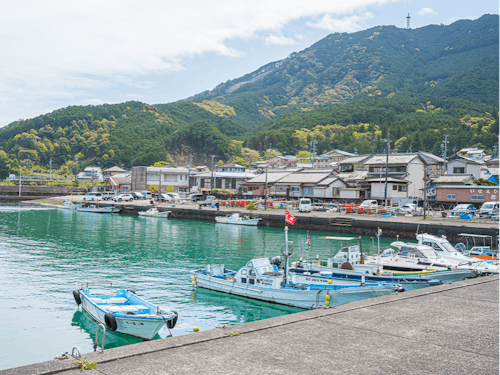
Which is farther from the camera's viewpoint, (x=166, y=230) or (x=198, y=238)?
(x=166, y=230)

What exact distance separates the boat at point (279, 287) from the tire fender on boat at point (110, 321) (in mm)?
6508

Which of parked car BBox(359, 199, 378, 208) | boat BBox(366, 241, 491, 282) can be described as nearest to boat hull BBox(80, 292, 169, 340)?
boat BBox(366, 241, 491, 282)

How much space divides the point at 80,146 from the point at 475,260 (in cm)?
13263

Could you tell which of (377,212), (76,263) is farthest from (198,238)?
(377,212)

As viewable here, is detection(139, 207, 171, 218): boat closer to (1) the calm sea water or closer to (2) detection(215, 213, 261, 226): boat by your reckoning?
(1) the calm sea water

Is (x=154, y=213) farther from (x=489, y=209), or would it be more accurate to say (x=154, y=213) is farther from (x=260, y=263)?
(x=489, y=209)

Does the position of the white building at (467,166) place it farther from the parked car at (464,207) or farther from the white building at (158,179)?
the white building at (158,179)

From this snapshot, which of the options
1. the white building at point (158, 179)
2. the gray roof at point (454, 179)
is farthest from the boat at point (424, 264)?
the white building at point (158, 179)

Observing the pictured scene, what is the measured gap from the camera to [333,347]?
789 cm

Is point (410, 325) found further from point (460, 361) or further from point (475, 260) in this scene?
point (475, 260)

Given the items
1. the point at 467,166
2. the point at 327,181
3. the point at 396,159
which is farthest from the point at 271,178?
the point at 467,166

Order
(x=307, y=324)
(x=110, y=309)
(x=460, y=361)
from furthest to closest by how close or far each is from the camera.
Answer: (x=110, y=309) < (x=307, y=324) < (x=460, y=361)

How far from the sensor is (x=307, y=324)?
9.39 meters

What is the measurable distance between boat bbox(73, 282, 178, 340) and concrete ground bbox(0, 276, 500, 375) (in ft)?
13.3
